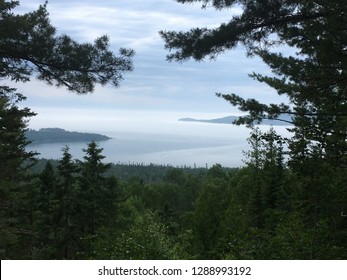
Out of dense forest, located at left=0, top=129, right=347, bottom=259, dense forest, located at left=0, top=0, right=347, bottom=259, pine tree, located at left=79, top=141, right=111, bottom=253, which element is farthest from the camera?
pine tree, located at left=79, top=141, right=111, bottom=253

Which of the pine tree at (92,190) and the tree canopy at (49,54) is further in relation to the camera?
the pine tree at (92,190)

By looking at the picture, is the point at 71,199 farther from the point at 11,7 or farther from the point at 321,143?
the point at 321,143

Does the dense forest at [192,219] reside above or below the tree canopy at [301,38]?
below

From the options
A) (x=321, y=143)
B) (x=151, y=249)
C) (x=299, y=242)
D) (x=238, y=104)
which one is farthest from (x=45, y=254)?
(x=321, y=143)

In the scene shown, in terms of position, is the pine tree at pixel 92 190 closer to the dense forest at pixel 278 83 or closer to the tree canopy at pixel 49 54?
the dense forest at pixel 278 83

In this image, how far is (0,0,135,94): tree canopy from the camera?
29.4ft

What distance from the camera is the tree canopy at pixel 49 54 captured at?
8953 millimetres

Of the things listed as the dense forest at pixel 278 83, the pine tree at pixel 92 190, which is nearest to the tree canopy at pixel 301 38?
the dense forest at pixel 278 83

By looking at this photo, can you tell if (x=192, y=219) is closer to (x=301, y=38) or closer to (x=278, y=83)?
(x=278, y=83)

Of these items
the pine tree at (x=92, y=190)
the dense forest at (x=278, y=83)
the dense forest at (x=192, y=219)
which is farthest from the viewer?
the pine tree at (x=92, y=190)

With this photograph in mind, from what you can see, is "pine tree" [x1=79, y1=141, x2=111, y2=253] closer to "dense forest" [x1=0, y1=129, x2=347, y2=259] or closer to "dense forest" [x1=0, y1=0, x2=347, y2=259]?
"dense forest" [x1=0, y1=129, x2=347, y2=259]

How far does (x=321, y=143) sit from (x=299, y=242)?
2.69 metres

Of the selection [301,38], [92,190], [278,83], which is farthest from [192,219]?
[301,38]

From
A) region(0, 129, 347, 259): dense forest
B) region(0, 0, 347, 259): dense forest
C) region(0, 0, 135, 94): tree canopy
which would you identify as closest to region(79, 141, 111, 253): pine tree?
region(0, 129, 347, 259): dense forest
